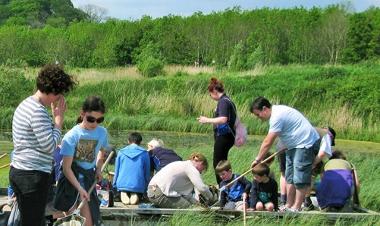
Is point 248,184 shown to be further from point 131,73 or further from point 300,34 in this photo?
point 300,34

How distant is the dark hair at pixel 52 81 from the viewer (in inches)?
205

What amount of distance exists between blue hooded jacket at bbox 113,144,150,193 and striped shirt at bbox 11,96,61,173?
9.90ft

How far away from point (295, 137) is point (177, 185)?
1369mm

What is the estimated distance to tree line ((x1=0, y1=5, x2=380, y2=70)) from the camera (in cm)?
3962

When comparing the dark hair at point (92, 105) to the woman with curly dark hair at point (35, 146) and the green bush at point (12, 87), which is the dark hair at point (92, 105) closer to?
the woman with curly dark hair at point (35, 146)

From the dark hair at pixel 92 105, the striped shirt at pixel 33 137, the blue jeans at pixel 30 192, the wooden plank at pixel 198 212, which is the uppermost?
the dark hair at pixel 92 105

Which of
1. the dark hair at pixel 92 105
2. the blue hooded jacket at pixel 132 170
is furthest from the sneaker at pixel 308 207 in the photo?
the dark hair at pixel 92 105

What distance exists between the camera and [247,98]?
25.4 m

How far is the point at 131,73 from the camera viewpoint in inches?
1366

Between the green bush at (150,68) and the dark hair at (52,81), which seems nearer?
the dark hair at (52,81)

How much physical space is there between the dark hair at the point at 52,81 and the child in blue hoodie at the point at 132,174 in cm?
308

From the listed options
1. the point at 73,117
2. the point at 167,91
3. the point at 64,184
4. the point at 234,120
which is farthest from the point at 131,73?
the point at 64,184

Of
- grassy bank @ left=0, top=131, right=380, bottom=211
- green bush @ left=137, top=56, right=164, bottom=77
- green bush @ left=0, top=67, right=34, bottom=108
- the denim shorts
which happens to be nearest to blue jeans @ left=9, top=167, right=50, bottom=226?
the denim shorts

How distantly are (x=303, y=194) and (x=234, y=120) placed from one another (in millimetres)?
1460
